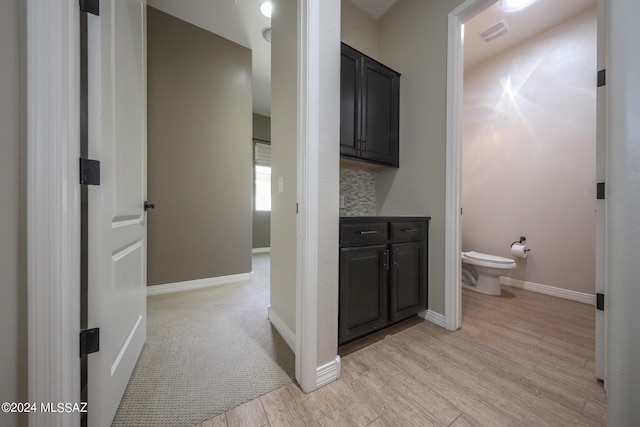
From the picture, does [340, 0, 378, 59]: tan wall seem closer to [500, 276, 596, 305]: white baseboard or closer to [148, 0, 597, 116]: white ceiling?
[148, 0, 597, 116]: white ceiling

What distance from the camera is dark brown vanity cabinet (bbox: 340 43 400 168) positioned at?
1.76 meters

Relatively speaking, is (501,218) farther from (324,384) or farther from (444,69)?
(324,384)

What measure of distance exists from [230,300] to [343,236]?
1.57m

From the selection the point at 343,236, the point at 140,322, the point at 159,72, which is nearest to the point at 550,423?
the point at 343,236

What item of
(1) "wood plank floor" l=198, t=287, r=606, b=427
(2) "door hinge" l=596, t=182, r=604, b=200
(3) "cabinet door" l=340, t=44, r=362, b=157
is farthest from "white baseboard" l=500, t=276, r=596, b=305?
(3) "cabinet door" l=340, t=44, r=362, b=157

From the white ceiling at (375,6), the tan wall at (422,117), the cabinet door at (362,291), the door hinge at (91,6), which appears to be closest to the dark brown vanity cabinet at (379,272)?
the cabinet door at (362,291)

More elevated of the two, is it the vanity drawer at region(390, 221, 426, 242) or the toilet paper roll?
the vanity drawer at region(390, 221, 426, 242)

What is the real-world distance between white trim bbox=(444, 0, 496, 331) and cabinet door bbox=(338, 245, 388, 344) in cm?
56

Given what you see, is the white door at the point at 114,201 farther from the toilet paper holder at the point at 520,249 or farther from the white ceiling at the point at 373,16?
the toilet paper holder at the point at 520,249

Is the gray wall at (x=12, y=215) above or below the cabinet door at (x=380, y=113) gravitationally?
below

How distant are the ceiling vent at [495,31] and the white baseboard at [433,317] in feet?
10.2

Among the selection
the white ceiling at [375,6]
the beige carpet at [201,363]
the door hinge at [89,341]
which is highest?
the white ceiling at [375,6]

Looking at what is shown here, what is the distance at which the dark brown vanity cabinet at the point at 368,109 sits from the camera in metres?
1.76

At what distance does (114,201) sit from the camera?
3.02ft
